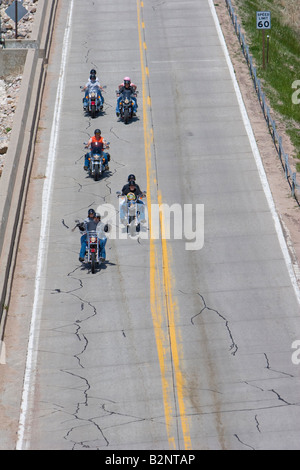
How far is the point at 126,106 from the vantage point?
36375mm

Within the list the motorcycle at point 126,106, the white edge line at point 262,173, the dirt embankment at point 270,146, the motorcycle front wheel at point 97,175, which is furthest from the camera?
the motorcycle at point 126,106

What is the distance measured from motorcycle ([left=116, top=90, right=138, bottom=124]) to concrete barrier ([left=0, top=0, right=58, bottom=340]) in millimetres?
3341

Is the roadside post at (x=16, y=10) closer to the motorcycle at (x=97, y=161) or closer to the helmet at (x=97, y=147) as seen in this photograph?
the motorcycle at (x=97, y=161)

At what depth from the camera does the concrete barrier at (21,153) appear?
26594mm

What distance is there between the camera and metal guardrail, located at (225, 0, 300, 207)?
3188 cm

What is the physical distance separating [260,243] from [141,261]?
3716 mm

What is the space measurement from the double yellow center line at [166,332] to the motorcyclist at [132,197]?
3.01ft

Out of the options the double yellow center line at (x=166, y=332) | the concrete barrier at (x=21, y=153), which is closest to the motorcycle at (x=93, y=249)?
the double yellow center line at (x=166, y=332)

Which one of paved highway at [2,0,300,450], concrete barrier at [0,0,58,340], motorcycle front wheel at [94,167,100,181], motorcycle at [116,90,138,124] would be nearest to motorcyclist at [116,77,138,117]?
motorcycle at [116,90,138,124]

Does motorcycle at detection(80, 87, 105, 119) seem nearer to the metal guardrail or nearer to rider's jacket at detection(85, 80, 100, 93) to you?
rider's jacket at detection(85, 80, 100, 93)

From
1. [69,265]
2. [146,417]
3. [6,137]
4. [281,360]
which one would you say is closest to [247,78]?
[6,137]

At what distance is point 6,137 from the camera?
127 feet
